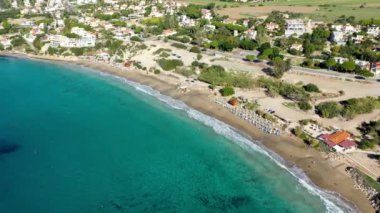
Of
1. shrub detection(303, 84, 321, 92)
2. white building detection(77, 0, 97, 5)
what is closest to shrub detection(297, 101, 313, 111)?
shrub detection(303, 84, 321, 92)

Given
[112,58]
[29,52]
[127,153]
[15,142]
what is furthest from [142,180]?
[29,52]

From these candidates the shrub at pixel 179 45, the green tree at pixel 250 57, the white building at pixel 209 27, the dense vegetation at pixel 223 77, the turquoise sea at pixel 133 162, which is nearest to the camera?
the turquoise sea at pixel 133 162

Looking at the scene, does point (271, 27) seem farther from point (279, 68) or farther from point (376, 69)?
point (376, 69)

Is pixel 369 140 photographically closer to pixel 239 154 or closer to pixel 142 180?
pixel 239 154

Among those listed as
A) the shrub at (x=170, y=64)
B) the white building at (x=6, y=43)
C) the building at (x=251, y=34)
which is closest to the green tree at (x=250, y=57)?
the shrub at (x=170, y=64)

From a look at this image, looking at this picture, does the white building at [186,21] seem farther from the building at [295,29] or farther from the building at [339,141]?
the building at [339,141]
